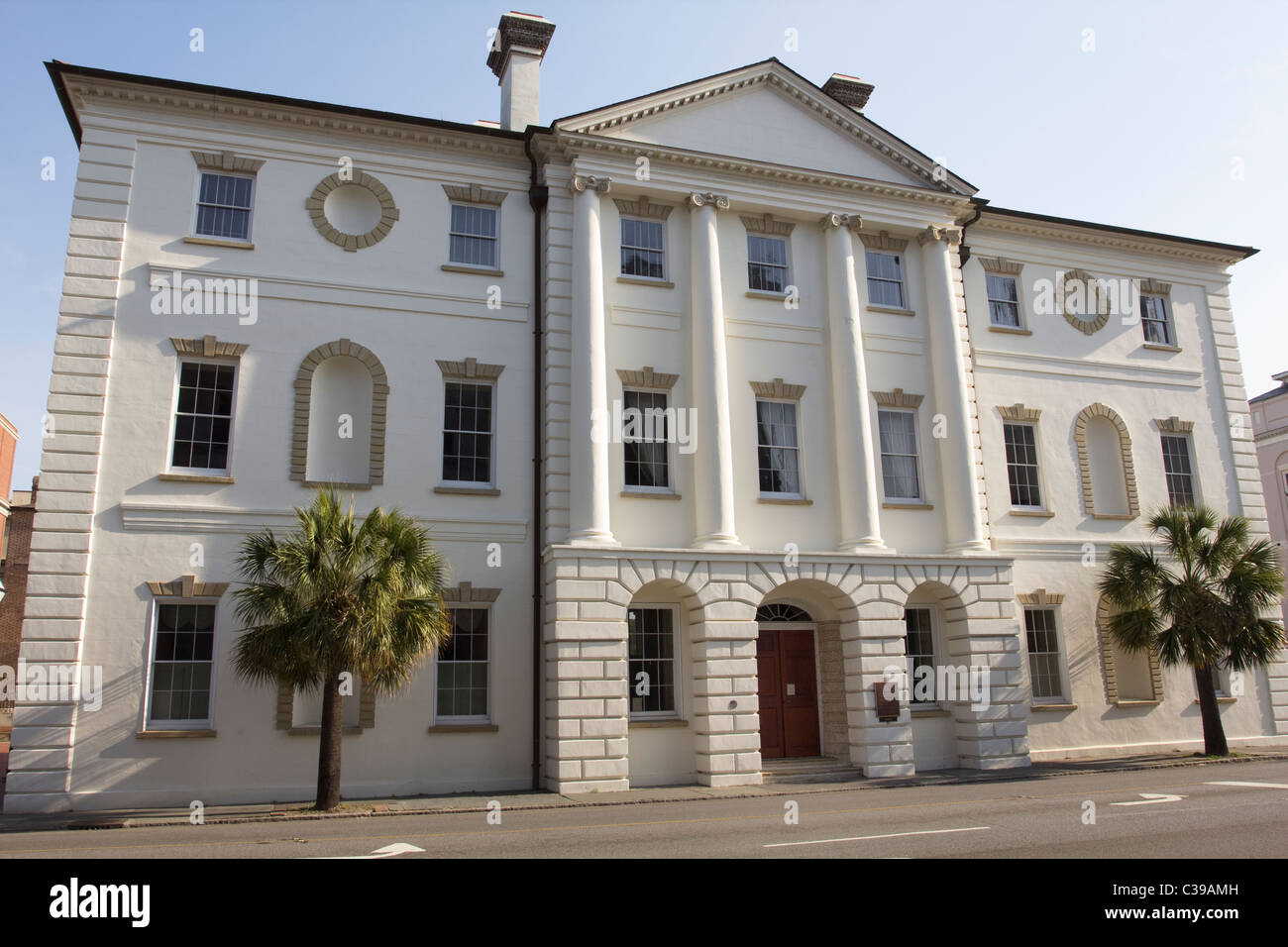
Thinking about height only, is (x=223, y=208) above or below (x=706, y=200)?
below

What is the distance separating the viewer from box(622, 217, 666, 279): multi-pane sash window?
2094cm

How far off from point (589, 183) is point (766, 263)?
4548 mm

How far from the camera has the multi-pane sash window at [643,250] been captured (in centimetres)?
2094

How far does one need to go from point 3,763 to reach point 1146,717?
29.0 m

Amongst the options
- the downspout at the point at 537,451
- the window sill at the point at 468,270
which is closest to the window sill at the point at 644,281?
the downspout at the point at 537,451

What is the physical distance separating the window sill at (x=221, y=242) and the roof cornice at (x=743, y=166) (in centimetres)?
633

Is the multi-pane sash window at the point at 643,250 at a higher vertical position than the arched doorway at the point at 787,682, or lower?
higher

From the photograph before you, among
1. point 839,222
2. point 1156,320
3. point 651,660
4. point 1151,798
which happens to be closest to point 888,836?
point 1151,798

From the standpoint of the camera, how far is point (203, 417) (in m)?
18.1

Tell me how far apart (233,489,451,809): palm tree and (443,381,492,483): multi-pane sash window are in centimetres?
337

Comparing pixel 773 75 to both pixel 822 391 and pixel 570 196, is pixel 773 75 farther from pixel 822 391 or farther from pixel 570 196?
pixel 822 391

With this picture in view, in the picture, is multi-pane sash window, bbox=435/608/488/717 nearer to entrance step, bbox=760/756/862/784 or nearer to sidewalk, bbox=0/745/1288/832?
sidewalk, bbox=0/745/1288/832

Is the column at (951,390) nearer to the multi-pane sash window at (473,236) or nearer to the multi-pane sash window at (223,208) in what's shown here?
the multi-pane sash window at (473,236)

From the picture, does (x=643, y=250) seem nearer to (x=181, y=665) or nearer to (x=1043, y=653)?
(x=181, y=665)
